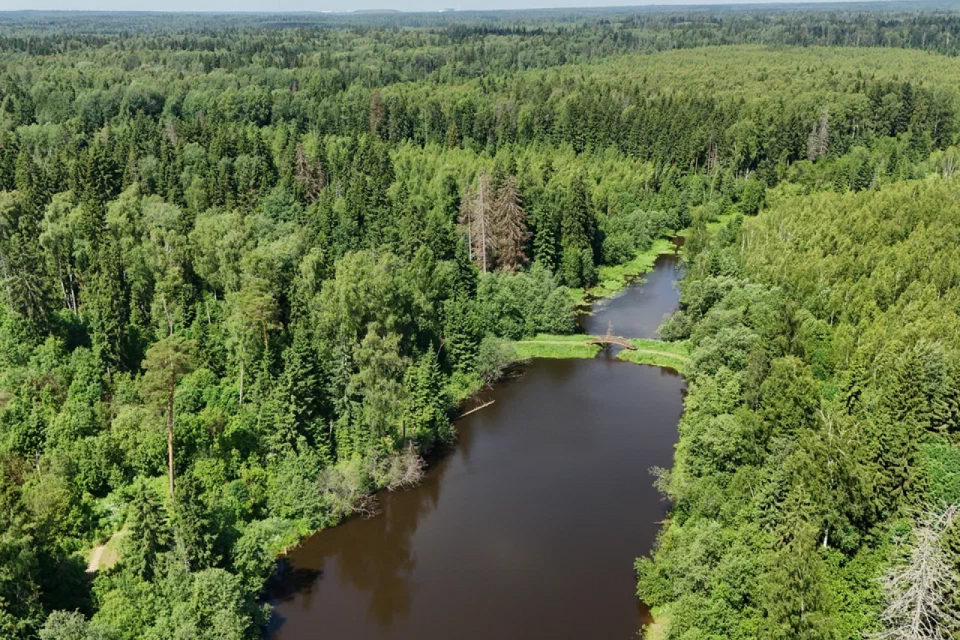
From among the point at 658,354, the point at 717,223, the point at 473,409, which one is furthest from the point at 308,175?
the point at 717,223

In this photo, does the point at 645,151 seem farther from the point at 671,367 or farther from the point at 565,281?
the point at 671,367

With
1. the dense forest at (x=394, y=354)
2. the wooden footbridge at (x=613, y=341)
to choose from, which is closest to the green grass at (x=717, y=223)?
the dense forest at (x=394, y=354)

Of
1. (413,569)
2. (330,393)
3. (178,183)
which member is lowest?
(413,569)

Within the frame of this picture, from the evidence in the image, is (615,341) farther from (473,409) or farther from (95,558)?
(95,558)

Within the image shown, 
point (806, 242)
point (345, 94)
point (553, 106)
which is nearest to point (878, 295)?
point (806, 242)

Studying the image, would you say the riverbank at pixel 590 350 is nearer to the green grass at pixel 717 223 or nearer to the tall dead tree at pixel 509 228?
the tall dead tree at pixel 509 228

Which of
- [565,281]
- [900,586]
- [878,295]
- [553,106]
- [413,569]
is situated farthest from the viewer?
[553,106]
